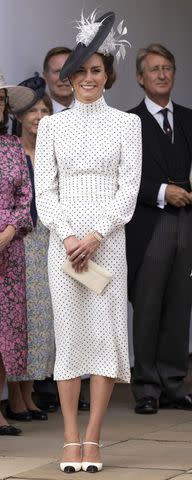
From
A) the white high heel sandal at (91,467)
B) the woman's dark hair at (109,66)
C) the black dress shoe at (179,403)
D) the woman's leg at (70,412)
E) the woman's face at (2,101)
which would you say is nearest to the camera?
the white high heel sandal at (91,467)

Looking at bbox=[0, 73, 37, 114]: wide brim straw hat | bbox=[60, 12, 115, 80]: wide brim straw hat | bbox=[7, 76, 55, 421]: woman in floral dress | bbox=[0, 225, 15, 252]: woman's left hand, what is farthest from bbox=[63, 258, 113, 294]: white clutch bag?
bbox=[7, 76, 55, 421]: woman in floral dress

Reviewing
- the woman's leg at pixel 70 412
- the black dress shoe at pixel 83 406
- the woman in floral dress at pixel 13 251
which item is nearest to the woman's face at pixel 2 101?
the woman in floral dress at pixel 13 251

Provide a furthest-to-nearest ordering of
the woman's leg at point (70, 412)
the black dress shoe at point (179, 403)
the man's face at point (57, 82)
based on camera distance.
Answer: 1. the man's face at point (57, 82)
2. the black dress shoe at point (179, 403)
3. the woman's leg at point (70, 412)

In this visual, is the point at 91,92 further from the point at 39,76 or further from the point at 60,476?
the point at 39,76

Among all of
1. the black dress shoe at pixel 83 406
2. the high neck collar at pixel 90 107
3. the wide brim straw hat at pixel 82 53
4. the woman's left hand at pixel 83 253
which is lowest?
the black dress shoe at pixel 83 406

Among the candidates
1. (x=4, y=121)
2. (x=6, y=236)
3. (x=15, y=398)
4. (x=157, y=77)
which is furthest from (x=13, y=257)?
(x=157, y=77)

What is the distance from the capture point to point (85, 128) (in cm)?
562

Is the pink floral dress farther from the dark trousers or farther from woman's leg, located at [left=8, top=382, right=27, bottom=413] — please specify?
the dark trousers

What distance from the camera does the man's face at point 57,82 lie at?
7707 millimetres

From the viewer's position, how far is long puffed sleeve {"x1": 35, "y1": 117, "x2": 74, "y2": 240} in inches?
219

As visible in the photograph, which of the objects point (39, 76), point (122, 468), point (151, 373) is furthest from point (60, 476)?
point (39, 76)

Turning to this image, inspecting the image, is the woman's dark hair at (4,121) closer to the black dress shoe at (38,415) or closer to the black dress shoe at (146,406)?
the black dress shoe at (38,415)

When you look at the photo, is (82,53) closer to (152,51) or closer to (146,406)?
(152,51)

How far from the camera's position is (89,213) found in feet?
18.2
